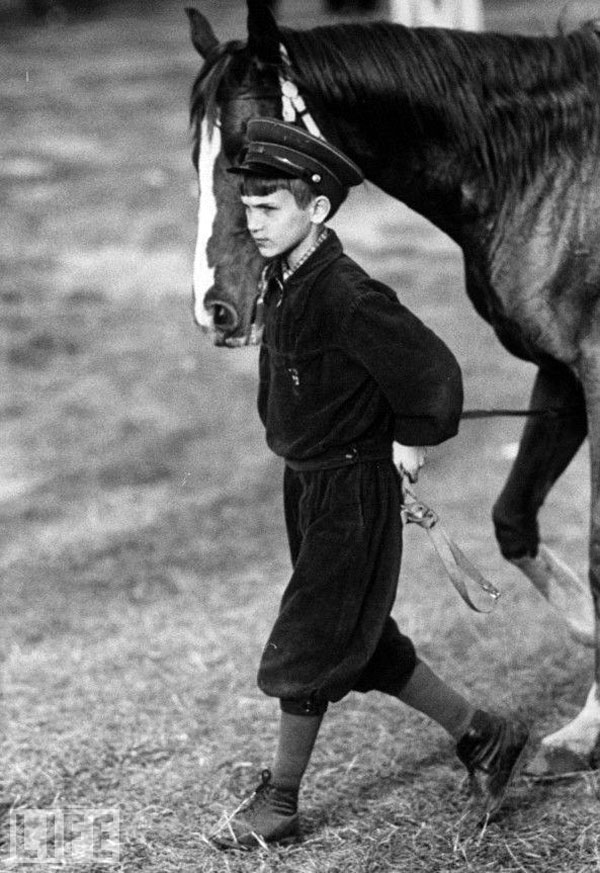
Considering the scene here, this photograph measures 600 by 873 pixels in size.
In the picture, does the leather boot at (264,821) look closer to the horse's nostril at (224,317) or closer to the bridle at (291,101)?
the horse's nostril at (224,317)

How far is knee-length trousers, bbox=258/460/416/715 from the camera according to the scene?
3064 millimetres

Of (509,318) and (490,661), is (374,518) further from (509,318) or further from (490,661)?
(490,661)

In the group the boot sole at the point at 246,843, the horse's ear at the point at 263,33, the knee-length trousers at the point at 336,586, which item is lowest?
the boot sole at the point at 246,843

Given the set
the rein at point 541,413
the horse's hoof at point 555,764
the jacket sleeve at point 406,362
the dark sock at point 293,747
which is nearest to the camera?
the jacket sleeve at point 406,362

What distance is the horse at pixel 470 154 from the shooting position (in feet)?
10.6

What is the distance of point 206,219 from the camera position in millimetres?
3242

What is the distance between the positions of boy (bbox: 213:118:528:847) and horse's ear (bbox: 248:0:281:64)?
8.3 inches

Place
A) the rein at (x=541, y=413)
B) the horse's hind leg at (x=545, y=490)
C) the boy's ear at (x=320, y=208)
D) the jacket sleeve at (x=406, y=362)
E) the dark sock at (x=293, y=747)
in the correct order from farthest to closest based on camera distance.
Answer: the horse's hind leg at (x=545, y=490) → the rein at (x=541, y=413) → the dark sock at (x=293, y=747) → the boy's ear at (x=320, y=208) → the jacket sleeve at (x=406, y=362)

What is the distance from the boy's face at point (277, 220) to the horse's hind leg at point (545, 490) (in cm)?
92

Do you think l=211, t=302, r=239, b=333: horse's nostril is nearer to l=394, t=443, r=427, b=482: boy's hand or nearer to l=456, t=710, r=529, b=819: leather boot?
l=394, t=443, r=427, b=482: boy's hand

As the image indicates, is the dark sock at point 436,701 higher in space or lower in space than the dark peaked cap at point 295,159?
lower

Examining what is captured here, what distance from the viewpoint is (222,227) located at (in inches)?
127

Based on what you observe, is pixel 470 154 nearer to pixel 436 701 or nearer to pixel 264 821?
pixel 436 701

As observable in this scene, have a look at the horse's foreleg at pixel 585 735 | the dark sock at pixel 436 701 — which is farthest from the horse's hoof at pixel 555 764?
the dark sock at pixel 436 701
